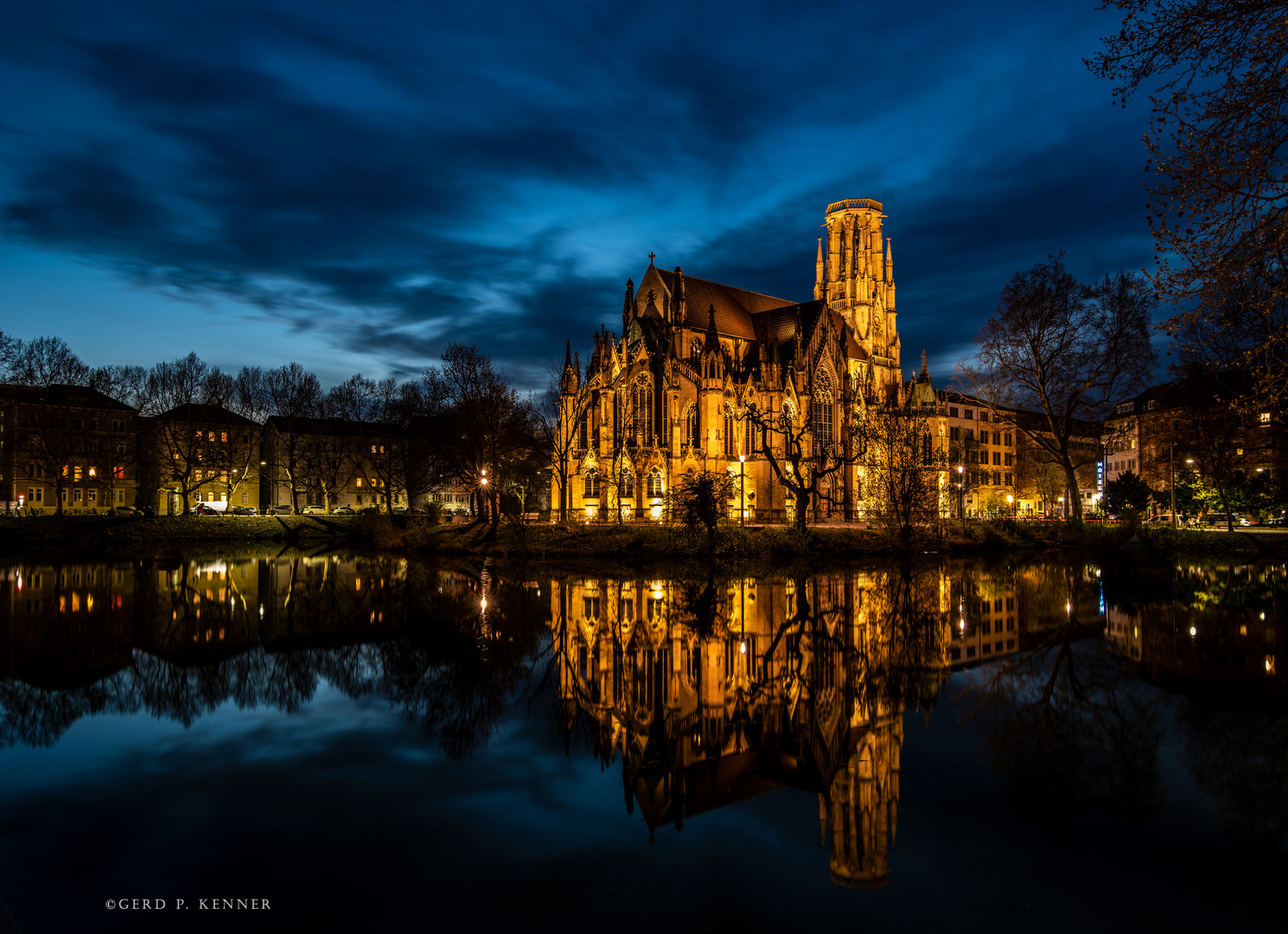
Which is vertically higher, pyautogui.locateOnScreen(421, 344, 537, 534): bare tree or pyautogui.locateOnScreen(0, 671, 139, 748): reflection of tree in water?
pyautogui.locateOnScreen(421, 344, 537, 534): bare tree

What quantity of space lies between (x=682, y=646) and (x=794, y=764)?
19.6 ft

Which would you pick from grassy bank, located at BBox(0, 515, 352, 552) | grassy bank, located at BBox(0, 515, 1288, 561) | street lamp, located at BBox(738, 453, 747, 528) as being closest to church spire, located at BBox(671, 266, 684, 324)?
street lamp, located at BBox(738, 453, 747, 528)

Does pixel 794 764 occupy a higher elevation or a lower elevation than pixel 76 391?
lower

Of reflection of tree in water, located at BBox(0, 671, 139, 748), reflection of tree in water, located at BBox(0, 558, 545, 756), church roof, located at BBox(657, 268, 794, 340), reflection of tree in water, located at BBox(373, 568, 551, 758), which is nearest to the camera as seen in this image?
reflection of tree in water, located at BBox(0, 671, 139, 748)

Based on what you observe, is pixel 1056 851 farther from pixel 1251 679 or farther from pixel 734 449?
pixel 734 449

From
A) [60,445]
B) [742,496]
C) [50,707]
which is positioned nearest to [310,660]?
[50,707]

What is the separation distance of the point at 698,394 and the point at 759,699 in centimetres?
4915

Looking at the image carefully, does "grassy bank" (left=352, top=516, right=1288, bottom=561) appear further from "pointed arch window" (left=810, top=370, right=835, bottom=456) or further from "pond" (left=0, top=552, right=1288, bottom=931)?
"pond" (left=0, top=552, right=1288, bottom=931)

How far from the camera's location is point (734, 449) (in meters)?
58.7

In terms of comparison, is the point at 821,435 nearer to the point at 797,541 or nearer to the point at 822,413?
the point at 822,413

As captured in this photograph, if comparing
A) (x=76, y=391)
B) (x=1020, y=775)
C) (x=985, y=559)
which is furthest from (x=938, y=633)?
(x=76, y=391)

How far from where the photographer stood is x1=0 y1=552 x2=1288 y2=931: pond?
16.3ft

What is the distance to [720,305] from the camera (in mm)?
66625

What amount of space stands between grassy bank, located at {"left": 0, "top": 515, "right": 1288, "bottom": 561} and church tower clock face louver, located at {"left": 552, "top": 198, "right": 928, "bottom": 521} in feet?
39.2
